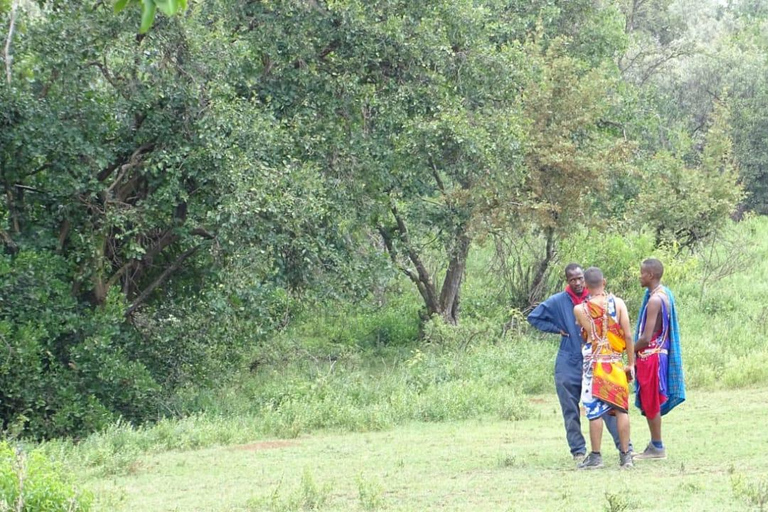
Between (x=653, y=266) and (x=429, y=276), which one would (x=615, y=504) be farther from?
(x=429, y=276)

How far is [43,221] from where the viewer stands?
43.2 feet

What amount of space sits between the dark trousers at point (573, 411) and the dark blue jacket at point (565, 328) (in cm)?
2

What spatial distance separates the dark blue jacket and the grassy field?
29.3 inches

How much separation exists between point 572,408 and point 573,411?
0.08ft

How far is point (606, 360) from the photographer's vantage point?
7613 millimetres

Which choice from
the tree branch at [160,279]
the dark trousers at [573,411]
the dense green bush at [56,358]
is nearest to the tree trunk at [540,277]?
the tree branch at [160,279]

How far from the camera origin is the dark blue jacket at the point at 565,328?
26.1 ft

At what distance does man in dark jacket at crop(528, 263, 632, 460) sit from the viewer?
26.0ft

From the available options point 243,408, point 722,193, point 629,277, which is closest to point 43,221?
point 243,408

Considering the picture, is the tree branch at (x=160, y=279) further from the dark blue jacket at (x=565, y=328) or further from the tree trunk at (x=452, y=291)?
the dark blue jacket at (x=565, y=328)

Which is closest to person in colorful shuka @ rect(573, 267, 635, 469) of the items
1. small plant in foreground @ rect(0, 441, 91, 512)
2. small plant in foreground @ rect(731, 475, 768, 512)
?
small plant in foreground @ rect(731, 475, 768, 512)

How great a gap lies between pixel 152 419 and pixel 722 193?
1500cm

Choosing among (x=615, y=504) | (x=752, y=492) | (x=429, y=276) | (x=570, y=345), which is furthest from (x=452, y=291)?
(x=615, y=504)

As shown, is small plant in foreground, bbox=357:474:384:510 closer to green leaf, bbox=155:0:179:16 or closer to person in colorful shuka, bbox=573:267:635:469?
person in colorful shuka, bbox=573:267:635:469
